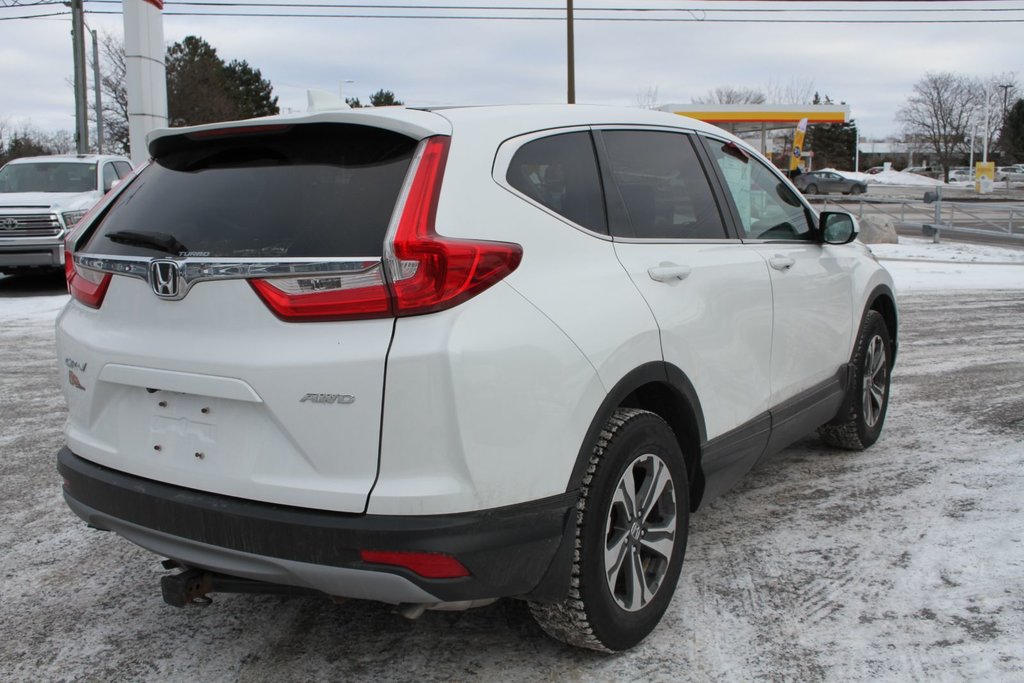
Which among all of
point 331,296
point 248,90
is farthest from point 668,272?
point 248,90

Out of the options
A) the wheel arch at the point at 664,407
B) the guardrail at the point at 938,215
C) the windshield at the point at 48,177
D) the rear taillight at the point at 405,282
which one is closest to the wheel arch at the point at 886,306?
the wheel arch at the point at 664,407

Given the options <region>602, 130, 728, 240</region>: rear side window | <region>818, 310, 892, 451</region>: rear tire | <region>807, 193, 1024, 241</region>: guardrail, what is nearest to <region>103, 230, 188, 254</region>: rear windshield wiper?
<region>602, 130, 728, 240</region>: rear side window

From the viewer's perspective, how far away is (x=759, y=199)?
4.17 m

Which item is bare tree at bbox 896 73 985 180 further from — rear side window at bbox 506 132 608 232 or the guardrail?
rear side window at bbox 506 132 608 232

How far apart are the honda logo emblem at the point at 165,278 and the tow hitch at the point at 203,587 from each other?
33.3 inches

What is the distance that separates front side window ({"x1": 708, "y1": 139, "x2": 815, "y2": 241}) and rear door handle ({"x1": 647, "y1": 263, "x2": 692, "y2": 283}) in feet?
2.47

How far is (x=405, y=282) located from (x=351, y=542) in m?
0.68

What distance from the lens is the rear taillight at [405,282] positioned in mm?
2346

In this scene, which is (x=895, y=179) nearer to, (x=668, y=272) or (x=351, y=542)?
(x=668, y=272)

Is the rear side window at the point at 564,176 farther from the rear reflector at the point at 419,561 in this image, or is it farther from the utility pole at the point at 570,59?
the utility pole at the point at 570,59

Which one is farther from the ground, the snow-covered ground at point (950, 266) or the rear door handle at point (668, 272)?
the rear door handle at point (668, 272)

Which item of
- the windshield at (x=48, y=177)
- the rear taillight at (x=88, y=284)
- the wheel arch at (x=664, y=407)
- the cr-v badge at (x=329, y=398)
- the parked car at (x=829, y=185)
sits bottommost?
the wheel arch at (x=664, y=407)

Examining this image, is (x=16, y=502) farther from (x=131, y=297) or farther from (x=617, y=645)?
(x=617, y=645)

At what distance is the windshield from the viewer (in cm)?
1402
